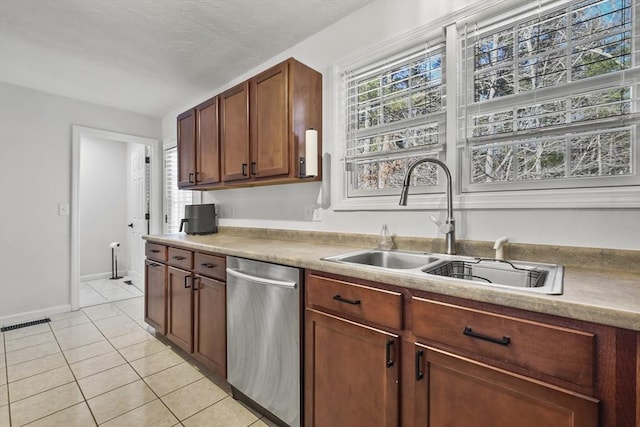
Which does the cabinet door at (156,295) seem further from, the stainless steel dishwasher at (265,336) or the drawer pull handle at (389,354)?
the drawer pull handle at (389,354)

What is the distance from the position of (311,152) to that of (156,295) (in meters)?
1.89

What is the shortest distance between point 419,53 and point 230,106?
1.50 meters

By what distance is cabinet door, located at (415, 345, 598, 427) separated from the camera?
78cm

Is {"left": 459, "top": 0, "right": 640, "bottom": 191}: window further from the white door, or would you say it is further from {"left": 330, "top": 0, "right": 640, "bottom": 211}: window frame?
the white door

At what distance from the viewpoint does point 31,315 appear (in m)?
3.14

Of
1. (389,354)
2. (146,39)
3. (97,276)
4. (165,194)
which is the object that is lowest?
(97,276)

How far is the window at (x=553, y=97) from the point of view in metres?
1.21

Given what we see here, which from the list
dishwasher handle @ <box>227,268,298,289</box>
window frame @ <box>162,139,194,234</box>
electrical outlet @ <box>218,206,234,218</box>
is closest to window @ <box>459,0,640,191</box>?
dishwasher handle @ <box>227,268,298,289</box>

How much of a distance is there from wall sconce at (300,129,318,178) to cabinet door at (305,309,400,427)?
0.97 m

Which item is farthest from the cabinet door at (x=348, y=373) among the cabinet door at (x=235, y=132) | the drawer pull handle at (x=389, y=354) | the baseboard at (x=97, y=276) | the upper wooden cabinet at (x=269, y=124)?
the baseboard at (x=97, y=276)

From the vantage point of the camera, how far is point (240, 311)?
5.67ft

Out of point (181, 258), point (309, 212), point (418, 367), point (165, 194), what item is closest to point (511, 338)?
point (418, 367)

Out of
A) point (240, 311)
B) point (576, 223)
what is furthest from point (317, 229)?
point (576, 223)

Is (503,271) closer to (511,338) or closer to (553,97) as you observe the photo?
(511,338)
